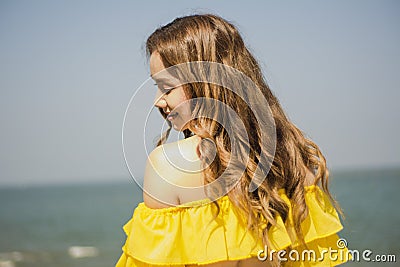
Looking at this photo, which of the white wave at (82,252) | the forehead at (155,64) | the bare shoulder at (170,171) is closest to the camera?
the bare shoulder at (170,171)

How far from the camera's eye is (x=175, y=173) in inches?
73.9

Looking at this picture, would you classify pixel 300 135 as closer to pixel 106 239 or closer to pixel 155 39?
pixel 155 39

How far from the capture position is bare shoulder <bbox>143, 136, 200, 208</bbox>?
1877mm

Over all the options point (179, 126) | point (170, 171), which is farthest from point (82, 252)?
point (170, 171)

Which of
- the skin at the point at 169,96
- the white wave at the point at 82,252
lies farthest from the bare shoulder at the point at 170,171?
the white wave at the point at 82,252

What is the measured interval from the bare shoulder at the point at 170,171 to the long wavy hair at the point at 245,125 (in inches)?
1.9

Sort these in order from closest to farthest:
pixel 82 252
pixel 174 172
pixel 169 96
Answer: pixel 174 172
pixel 169 96
pixel 82 252

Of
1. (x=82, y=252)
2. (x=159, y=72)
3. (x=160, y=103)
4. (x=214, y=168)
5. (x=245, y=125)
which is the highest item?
(x=159, y=72)

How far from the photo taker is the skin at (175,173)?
188 cm

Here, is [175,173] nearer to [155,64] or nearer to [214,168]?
[214,168]

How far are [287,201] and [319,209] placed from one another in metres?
0.21

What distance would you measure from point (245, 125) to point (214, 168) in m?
0.20

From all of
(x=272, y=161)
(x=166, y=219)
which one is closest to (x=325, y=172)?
(x=272, y=161)

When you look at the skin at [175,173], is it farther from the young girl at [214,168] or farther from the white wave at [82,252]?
the white wave at [82,252]
